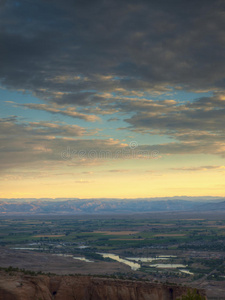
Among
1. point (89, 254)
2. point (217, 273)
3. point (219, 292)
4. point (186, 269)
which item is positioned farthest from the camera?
point (89, 254)

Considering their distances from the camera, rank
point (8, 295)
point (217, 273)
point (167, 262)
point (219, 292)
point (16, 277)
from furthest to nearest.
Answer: point (167, 262)
point (217, 273)
point (219, 292)
point (16, 277)
point (8, 295)

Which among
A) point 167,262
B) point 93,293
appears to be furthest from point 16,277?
point 167,262

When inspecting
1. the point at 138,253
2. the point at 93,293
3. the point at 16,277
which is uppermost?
the point at 16,277

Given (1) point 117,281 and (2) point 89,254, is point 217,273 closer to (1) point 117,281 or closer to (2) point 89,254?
(2) point 89,254

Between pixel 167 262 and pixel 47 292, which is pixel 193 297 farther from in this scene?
pixel 167 262

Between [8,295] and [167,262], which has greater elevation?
[8,295]

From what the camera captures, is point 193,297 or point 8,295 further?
point 193,297
